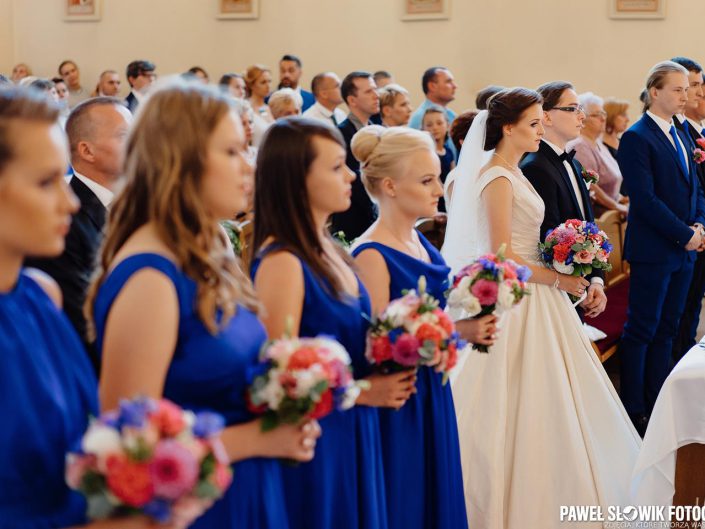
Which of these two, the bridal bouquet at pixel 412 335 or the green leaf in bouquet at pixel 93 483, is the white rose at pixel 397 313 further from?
the green leaf in bouquet at pixel 93 483

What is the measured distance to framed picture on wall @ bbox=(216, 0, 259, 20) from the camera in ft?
45.4

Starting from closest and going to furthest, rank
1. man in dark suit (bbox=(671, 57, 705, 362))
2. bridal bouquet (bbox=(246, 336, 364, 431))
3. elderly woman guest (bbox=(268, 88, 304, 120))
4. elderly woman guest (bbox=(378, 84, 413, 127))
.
Result: bridal bouquet (bbox=(246, 336, 364, 431)) → man in dark suit (bbox=(671, 57, 705, 362)) → elderly woman guest (bbox=(268, 88, 304, 120)) → elderly woman guest (bbox=(378, 84, 413, 127))

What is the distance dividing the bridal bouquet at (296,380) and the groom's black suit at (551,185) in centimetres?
262

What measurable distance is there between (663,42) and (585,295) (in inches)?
333

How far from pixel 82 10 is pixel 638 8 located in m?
8.40

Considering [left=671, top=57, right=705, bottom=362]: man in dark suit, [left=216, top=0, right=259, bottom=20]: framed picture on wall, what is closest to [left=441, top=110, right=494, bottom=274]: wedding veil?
[left=671, top=57, right=705, bottom=362]: man in dark suit

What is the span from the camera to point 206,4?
46.5 ft

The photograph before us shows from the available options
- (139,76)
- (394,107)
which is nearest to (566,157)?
(394,107)

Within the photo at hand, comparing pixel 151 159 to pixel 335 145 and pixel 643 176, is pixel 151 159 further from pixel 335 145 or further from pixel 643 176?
pixel 643 176

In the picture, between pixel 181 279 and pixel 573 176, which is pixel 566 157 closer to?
pixel 573 176

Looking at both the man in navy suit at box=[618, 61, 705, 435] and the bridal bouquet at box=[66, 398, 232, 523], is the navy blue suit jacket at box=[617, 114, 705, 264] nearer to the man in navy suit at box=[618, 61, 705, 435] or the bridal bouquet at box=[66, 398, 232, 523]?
the man in navy suit at box=[618, 61, 705, 435]

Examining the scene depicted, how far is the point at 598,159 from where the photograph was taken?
29.1ft

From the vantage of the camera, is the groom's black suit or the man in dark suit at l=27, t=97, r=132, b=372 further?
the groom's black suit

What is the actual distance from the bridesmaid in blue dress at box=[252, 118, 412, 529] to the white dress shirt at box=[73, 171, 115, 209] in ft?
2.42
